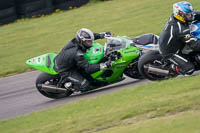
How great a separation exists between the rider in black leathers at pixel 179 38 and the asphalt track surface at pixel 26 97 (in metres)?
1.09

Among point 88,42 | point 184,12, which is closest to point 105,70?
point 88,42

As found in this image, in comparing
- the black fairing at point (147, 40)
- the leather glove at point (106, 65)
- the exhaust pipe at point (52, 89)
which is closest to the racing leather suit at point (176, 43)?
the black fairing at point (147, 40)

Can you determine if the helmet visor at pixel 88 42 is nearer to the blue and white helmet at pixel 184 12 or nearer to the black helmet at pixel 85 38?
the black helmet at pixel 85 38

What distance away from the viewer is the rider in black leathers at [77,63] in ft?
29.5

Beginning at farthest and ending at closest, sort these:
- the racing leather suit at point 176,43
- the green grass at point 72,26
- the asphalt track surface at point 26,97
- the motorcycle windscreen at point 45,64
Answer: the green grass at point 72,26 → the motorcycle windscreen at point 45,64 → the asphalt track surface at point 26,97 → the racing leather suit at point 176,43

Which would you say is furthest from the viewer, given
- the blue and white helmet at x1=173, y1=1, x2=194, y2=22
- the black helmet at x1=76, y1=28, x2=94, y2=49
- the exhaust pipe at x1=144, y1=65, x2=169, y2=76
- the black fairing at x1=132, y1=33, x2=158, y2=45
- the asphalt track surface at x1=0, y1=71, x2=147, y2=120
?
the asphalt track surface at x1=0, y1=71, x2=147, y2=120

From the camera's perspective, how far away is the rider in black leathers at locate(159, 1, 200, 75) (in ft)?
25.4

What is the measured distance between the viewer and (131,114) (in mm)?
6418

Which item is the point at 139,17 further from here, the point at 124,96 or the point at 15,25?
the point at 124,96

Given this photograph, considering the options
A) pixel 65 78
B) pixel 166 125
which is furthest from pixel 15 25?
pixel 166 125

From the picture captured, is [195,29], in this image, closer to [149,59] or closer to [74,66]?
[149,59]

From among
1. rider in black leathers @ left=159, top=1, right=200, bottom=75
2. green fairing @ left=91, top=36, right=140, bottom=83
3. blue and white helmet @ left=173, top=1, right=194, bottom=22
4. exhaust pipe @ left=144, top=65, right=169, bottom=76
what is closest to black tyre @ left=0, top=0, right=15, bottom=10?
green fairing @ left=91, top=36, right=140, bottom=83

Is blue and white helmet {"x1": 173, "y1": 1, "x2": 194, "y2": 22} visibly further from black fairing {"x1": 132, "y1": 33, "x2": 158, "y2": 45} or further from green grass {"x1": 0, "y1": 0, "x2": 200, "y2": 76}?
green grass {"x1": 0, "y1": 0, "x2": 200, "y2": 76}

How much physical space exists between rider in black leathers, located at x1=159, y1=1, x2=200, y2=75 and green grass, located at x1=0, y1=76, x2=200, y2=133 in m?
0.49
